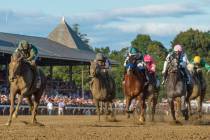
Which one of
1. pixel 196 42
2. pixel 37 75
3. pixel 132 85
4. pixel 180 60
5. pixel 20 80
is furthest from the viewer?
pixel 196 42

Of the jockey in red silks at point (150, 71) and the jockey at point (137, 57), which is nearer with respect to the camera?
the jockey at point (137, 57)

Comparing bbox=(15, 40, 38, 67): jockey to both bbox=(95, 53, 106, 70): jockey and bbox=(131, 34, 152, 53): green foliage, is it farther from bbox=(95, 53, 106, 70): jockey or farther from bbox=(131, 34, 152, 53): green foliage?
bbox=(131, 34, 152, 53): green foliage

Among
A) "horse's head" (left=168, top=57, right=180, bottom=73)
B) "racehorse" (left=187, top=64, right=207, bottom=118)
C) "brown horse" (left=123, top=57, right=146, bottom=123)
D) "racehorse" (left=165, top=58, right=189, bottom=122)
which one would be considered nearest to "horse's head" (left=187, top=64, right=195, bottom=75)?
"racehorse" (left=187, top=64, right=207, bottom=118)

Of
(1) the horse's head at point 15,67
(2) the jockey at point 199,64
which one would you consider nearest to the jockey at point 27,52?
(1) the horse's head at point 15,67

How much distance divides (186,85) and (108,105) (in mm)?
5338

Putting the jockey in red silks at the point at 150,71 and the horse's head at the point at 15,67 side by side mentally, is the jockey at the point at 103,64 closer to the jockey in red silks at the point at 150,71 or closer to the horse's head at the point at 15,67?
the jockey in red silks at the point at 150,71

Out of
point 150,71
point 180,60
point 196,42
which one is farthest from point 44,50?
point 196,42

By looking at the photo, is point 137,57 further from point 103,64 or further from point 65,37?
point 65,37

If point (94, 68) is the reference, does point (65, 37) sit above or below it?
above

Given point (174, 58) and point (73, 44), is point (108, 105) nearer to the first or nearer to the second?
point (174, 58)

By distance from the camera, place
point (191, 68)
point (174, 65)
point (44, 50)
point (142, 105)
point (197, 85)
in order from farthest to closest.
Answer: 1. point (44, 50)
2. point (197, 85)
3. point (191, 68)
4. point (142, 105)
5. point (174, 65)

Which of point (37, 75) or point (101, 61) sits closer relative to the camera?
point (37, 75)

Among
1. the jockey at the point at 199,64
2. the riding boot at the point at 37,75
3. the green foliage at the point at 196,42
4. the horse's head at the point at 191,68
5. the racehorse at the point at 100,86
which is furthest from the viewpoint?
the green foliage at the point at 196,42

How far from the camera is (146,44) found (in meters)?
108
